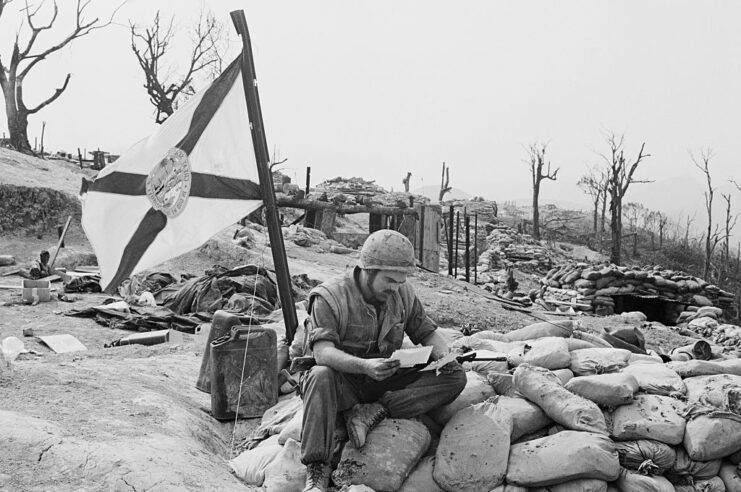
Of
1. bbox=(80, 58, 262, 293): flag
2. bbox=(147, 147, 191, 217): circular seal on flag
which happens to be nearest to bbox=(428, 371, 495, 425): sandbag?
bbox=(80, 58, 262, 293): flag

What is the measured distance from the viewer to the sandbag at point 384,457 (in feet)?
11.1

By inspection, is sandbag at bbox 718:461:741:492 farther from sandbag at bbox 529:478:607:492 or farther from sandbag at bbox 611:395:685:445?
sandbag at bbox 529:478:607:492

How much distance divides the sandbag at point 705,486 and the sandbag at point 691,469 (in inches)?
1.5

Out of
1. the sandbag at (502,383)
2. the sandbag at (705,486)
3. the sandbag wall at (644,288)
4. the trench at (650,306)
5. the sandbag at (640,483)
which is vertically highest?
the sandbag at (502,383)

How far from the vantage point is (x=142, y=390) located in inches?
171

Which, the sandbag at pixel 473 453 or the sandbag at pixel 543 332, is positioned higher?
the sandbag at pixel 543 332

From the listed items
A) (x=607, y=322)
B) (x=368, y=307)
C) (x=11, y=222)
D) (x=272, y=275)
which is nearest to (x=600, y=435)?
(x=368, y=307)

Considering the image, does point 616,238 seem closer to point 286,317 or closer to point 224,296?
point 224,296

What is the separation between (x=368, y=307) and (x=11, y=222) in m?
13.7

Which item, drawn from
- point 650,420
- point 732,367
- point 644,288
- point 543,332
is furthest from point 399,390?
point 644,288

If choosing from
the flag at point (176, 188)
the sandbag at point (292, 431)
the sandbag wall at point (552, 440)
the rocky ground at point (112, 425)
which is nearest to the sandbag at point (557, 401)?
the sandbag wall at point (552, 440)

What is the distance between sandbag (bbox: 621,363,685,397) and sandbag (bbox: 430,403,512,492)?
1034mm

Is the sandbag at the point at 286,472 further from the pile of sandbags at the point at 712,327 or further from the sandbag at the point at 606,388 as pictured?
the pile of sandbags at the point at 712,327

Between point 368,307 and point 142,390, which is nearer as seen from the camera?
point 368,307
